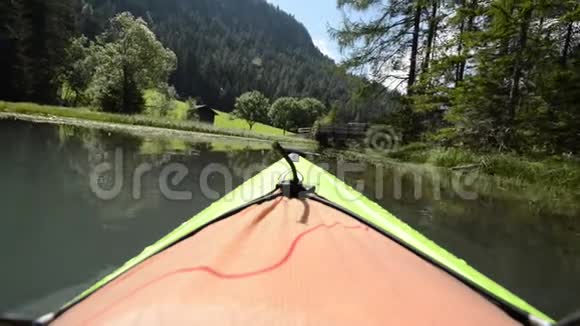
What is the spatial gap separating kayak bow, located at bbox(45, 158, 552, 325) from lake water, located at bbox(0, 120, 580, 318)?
46.3 inches

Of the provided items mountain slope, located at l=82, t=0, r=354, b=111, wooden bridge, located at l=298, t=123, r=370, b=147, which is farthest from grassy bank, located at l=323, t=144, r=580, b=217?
mountain slope, located at l=82, t=0, r=354, b=111

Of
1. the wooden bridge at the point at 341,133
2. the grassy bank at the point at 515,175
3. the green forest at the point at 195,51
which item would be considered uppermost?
the green forest at the point at 195,51

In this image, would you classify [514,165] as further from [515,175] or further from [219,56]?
[219,56]

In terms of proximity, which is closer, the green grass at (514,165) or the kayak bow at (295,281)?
the kayak bow at (295,281)

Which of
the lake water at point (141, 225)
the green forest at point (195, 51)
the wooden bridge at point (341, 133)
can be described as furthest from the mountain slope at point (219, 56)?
the lake water at point (141, 225)

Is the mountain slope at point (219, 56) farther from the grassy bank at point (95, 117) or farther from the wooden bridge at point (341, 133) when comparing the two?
the grassy bank at point (95, 117)

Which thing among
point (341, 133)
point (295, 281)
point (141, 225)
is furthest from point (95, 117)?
point (295, 281)

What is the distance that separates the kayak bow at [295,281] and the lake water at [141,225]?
3.86 feet

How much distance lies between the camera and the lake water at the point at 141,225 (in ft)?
8.71

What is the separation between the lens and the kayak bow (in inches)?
43.7

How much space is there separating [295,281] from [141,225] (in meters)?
2.77

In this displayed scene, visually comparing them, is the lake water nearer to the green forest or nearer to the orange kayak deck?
the orange kayak deck

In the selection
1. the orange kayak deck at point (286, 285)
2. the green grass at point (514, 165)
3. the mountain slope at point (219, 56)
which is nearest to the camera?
the orange kayak deck at point (286, 285)

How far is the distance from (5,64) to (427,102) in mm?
27222
